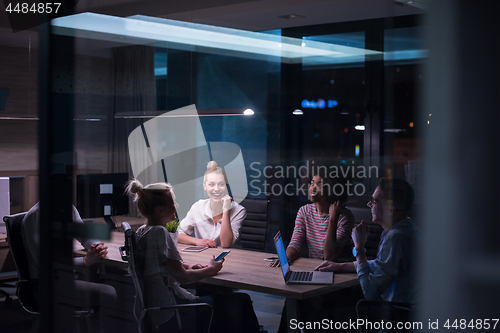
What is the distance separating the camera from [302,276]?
2588 millimetres

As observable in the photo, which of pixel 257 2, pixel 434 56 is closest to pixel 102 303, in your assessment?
pixel 434 56

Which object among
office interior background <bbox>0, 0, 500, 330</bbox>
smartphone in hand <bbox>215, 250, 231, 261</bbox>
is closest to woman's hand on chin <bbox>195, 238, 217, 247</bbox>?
smartphone in hand <bbox>215, 250, 231, 261</bbox>

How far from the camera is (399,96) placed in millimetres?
1518

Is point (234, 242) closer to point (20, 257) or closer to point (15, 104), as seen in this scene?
point (20, 257)

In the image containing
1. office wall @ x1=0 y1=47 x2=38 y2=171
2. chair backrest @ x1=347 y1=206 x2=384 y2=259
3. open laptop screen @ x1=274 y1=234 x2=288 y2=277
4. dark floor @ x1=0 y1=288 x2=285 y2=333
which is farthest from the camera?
office wall @ x1=0 y1=47 x2=38 y2=171

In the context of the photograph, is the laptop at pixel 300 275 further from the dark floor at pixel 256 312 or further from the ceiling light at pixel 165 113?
the ceiling light at pixel 165 113

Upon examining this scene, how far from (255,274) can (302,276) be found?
0.28 metres

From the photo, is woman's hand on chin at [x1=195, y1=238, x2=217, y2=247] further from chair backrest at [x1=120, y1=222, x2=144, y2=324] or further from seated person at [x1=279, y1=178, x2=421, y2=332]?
seated person at [x1=279, y1=178, x2=421, y2=332]

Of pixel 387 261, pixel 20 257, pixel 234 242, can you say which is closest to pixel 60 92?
pixel 20 257

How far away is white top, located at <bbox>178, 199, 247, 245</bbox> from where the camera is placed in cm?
356

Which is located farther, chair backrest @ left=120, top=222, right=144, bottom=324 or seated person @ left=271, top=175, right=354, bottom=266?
seated person @ left=271, top=175, right=354, bottom=266

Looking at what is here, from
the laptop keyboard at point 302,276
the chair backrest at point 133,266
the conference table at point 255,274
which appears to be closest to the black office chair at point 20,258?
the conference table at point 255,274

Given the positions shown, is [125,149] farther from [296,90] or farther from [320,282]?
[320,282]

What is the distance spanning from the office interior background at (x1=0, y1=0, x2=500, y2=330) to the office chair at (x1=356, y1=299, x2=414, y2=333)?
0.92 ft
